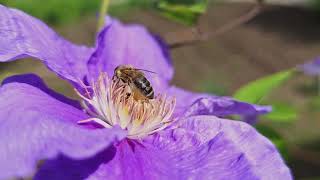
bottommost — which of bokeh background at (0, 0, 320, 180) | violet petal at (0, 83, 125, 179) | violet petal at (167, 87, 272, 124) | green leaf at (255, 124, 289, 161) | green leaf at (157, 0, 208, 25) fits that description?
bokeh background at (0, 0, 320, 180)

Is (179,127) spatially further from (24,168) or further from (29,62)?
(29,62)

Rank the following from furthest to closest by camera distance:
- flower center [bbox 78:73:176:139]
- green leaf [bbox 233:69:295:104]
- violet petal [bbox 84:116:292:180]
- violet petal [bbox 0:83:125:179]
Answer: green leaf [bbox 233:69:295:104] → flower center [bbox 78:73:176:139] → violet petal [bbox 84:116:292:180] → violet petal [bbox 0:83:125:179]

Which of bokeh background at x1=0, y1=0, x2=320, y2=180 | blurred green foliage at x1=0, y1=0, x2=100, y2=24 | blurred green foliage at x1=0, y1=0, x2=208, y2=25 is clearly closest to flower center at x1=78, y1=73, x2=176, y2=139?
bokeh background at x1=0, y1=0, x2=320, y2=180

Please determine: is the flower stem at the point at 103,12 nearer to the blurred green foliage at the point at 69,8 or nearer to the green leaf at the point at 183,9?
the green leaf at the point at 183,9

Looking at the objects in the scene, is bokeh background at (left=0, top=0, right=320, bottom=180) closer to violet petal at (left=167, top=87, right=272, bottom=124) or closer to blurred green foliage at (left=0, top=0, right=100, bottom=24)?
blurred green foliage at (left=0, top=0, right=100, bottom=24)

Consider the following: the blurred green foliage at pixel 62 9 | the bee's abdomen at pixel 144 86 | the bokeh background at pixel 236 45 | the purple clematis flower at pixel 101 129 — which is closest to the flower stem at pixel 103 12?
the purple clematis flower at pixel 101 129

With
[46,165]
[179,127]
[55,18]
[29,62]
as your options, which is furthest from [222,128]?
[55,18]
